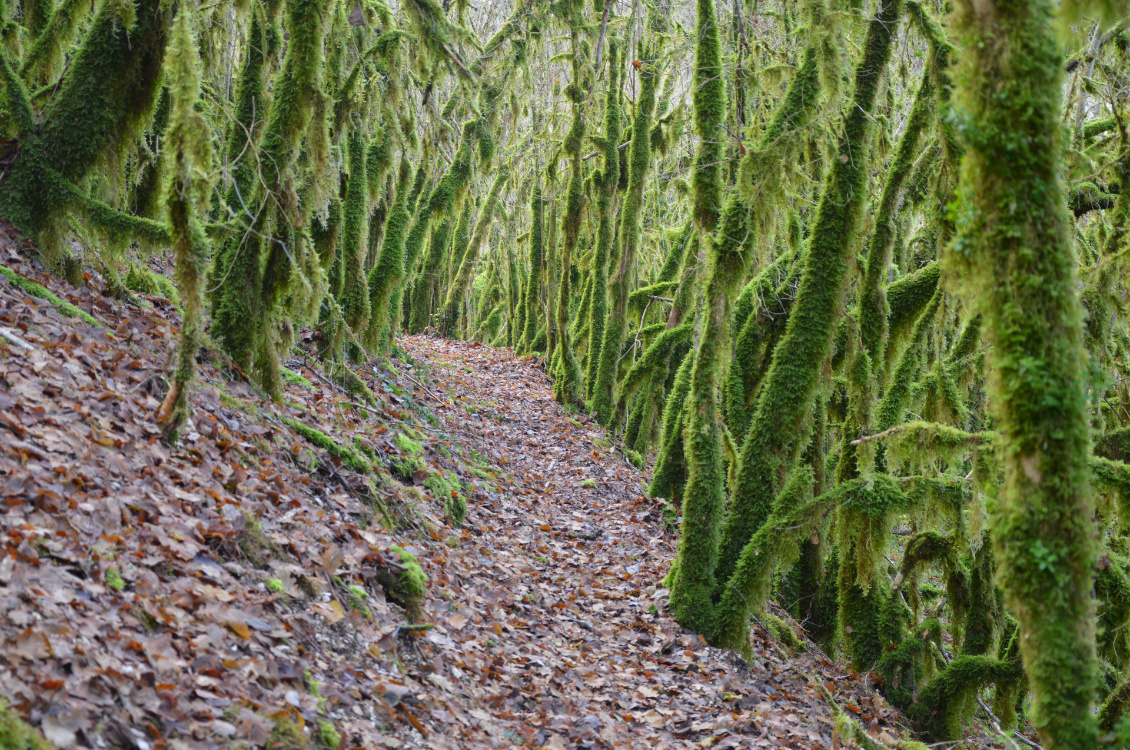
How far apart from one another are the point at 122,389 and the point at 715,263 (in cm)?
519

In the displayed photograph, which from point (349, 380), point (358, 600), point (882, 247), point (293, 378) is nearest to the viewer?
point (358, 600)

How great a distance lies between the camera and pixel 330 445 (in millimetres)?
6238

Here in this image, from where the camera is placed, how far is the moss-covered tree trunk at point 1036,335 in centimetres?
274

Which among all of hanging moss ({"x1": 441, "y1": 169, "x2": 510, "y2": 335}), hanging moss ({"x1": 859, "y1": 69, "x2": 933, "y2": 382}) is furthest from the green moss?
hanging moss ({"x1": 441, "y1": 169, "x2": 510, "y2": 335})

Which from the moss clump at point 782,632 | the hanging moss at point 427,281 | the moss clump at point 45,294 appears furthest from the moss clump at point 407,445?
the hanging moss at point 427,281

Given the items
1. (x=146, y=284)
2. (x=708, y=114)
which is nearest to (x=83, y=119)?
(x=146, y=284)

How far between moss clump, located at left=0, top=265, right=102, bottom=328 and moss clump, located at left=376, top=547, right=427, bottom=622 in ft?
9.69

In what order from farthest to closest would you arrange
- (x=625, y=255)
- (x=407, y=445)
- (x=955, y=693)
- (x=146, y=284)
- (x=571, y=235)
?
1. (x=571, y=235)
2. (x=625, y=255)
3. (x=407, y=445)
4. (x=955, y=693)
5. (x=146, y=284)

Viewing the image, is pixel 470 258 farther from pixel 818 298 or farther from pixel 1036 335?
pixel 1036 335

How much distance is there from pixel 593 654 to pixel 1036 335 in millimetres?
4529

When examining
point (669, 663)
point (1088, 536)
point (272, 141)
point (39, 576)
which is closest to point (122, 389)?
point (39, 576)

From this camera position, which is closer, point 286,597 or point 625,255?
point 286,597

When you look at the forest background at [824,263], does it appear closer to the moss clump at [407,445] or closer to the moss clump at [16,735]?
the moss clump at [407,445]

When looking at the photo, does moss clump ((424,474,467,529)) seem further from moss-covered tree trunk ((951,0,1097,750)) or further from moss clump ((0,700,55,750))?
moss-covered tree trunk ((951,0,1097,750))
